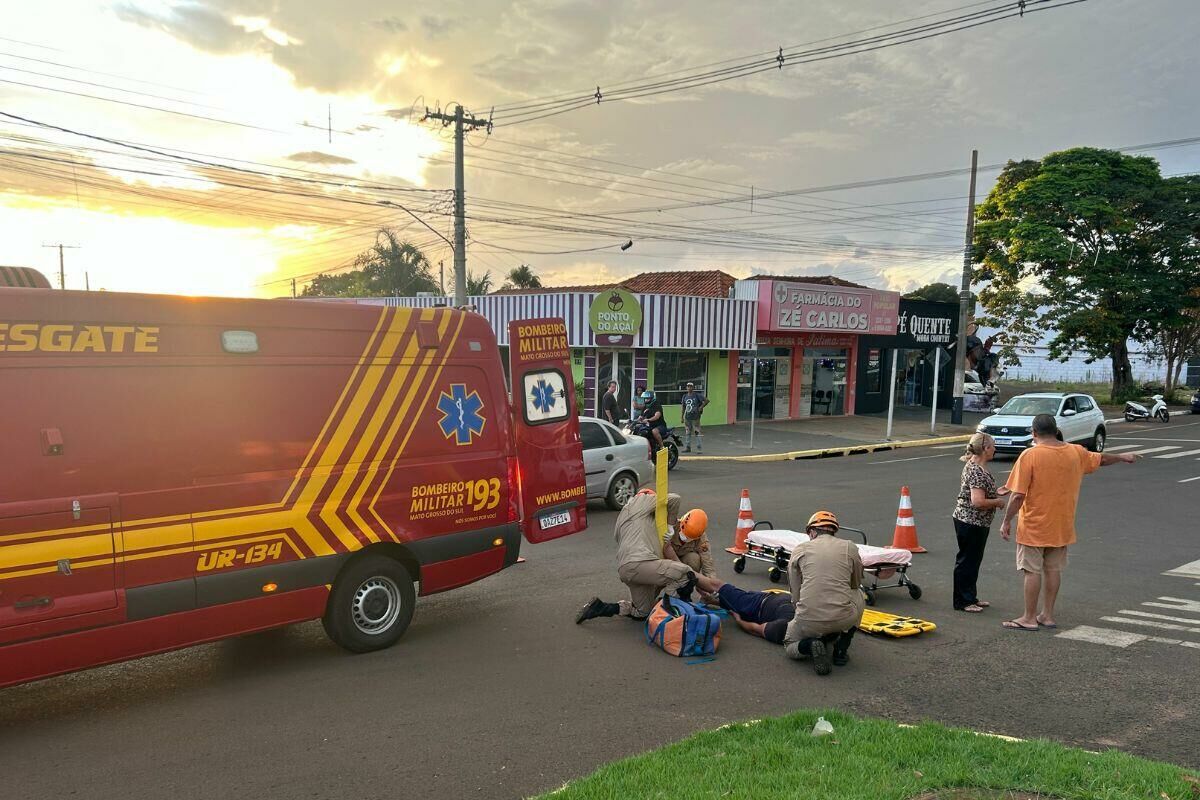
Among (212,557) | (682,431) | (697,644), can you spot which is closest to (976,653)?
(697,644)

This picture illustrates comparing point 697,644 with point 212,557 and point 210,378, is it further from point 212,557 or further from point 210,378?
point 210,378

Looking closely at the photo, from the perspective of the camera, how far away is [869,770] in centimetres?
405

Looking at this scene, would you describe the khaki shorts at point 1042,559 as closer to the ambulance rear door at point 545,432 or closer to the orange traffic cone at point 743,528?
the orange traffic cone at point 743,528

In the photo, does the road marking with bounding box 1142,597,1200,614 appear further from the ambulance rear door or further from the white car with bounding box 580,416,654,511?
the white car with bounding box 580,416,654,511

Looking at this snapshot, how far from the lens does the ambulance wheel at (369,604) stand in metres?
6.15

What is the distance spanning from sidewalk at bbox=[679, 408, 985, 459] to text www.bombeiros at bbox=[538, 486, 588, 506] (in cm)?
1230

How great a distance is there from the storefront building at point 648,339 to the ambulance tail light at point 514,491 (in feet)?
51.2

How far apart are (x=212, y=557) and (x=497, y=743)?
238cm

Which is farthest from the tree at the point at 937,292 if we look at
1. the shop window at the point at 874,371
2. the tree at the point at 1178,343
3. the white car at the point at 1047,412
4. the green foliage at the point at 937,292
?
the white car at the point at 1047,412

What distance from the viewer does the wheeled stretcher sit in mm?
7734

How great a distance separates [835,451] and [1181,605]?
14325 mm

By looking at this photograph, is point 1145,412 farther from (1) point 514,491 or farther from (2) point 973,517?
(1) point 514,491

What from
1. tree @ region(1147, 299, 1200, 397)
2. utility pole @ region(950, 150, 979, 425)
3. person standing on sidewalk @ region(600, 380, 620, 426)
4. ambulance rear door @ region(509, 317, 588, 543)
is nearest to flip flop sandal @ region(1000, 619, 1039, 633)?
ambulance rear door @ region(509, 317, 588, 543)

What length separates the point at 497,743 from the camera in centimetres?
475
